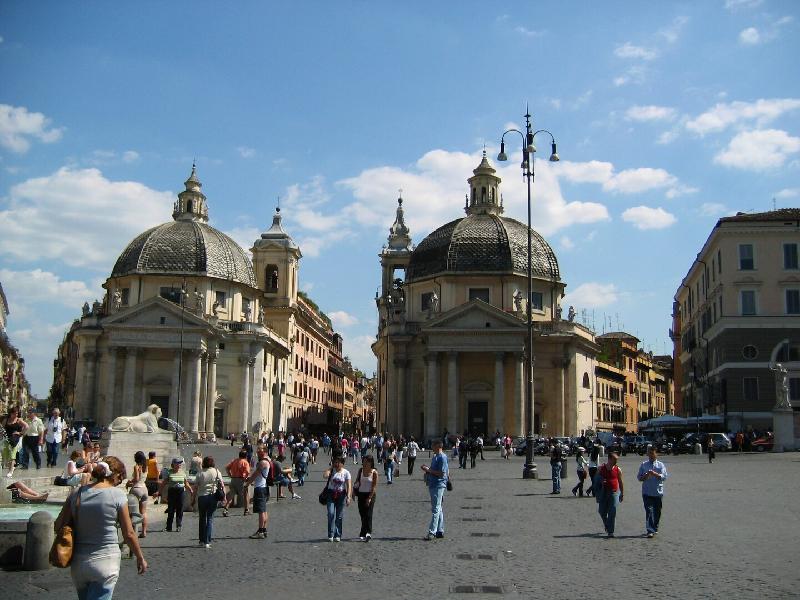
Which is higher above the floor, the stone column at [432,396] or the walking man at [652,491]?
the stone column at [432,396]

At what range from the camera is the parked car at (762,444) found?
47.8 metres

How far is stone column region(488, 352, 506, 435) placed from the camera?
61938 millimetres

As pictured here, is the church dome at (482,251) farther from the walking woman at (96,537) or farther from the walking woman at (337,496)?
the walking woman at (96,537)

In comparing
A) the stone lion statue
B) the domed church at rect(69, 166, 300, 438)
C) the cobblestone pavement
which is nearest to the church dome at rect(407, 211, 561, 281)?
the domed church at rect(69, 166, 300, 438)

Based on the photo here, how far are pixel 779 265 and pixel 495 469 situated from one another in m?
25.9

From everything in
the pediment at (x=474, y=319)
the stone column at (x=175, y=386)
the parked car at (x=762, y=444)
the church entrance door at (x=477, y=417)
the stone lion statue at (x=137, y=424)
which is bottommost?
the parked car at (x=762, y=444)

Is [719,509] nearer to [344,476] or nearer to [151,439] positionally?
[344,476]

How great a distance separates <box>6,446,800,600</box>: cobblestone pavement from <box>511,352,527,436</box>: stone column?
37919mm

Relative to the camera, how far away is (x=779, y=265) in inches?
2156

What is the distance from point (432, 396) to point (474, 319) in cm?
599

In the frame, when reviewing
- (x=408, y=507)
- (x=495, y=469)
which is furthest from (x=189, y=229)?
(x=408, y=507)

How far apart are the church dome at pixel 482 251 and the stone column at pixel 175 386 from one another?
18272 mm

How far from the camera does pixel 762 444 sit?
4812cm

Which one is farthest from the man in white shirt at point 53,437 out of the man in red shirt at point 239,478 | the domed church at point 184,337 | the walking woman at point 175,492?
the domed church at point 184,337
